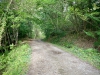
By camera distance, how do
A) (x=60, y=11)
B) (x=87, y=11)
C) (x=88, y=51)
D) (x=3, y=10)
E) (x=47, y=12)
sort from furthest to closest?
(x=47, y=12) → (x=60, y=11) → (x=87, y=11) → (x=3, y=10) → (x=88, y=51)

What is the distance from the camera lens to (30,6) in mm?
15523

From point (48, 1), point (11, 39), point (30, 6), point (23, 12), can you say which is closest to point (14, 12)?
point (23, 12)

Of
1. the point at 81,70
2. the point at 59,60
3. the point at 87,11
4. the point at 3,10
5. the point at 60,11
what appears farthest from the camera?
the point at 60,11

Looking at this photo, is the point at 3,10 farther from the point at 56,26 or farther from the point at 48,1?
the point at 56,26

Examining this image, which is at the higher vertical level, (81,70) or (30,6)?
(30,6)

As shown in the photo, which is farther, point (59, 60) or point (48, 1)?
point (48, 1)

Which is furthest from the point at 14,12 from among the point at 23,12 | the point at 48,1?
the point at 48,1

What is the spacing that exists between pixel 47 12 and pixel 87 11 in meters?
7.00

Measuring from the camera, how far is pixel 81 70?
325 inches

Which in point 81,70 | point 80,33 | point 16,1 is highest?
point 16,1

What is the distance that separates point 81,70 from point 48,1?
1127 cm

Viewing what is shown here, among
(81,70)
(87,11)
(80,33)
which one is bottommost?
(81,70)

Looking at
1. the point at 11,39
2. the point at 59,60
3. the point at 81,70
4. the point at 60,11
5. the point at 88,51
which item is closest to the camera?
the point at 81,70

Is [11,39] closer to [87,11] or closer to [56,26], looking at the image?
[56,26]
